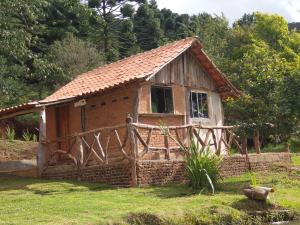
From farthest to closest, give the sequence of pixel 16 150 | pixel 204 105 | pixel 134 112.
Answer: pixel 16 150 → pixel 204 105 → pixel 134 112

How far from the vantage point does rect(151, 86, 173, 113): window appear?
60.5 ft

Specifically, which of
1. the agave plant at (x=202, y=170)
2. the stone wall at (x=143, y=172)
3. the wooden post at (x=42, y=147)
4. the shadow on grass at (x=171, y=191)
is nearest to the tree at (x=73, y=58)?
the wooden post at (x=42, y=147)

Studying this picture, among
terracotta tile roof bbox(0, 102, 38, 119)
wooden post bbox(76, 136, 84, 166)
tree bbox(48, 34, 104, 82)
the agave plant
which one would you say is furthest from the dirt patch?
the agave plant

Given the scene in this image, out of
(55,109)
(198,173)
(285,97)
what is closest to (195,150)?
(198,173)

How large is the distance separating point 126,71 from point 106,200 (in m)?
7.92

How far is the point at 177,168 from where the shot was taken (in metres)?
15.6

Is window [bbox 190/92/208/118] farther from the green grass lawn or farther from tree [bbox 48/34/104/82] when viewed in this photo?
tree [bbox 48/34/104/82]

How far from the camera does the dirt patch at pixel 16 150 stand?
75.3 feet

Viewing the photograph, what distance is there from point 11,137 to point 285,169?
1289cm

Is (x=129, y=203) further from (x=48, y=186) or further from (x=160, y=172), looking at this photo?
(x=48, y=186)

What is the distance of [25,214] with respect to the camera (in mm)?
10492

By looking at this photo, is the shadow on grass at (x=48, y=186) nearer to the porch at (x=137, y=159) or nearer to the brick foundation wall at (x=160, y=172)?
the porch at (x=137, y=159)

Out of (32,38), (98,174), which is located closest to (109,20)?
(32,38)

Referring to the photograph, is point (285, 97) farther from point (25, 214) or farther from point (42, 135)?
point (25, 214)
